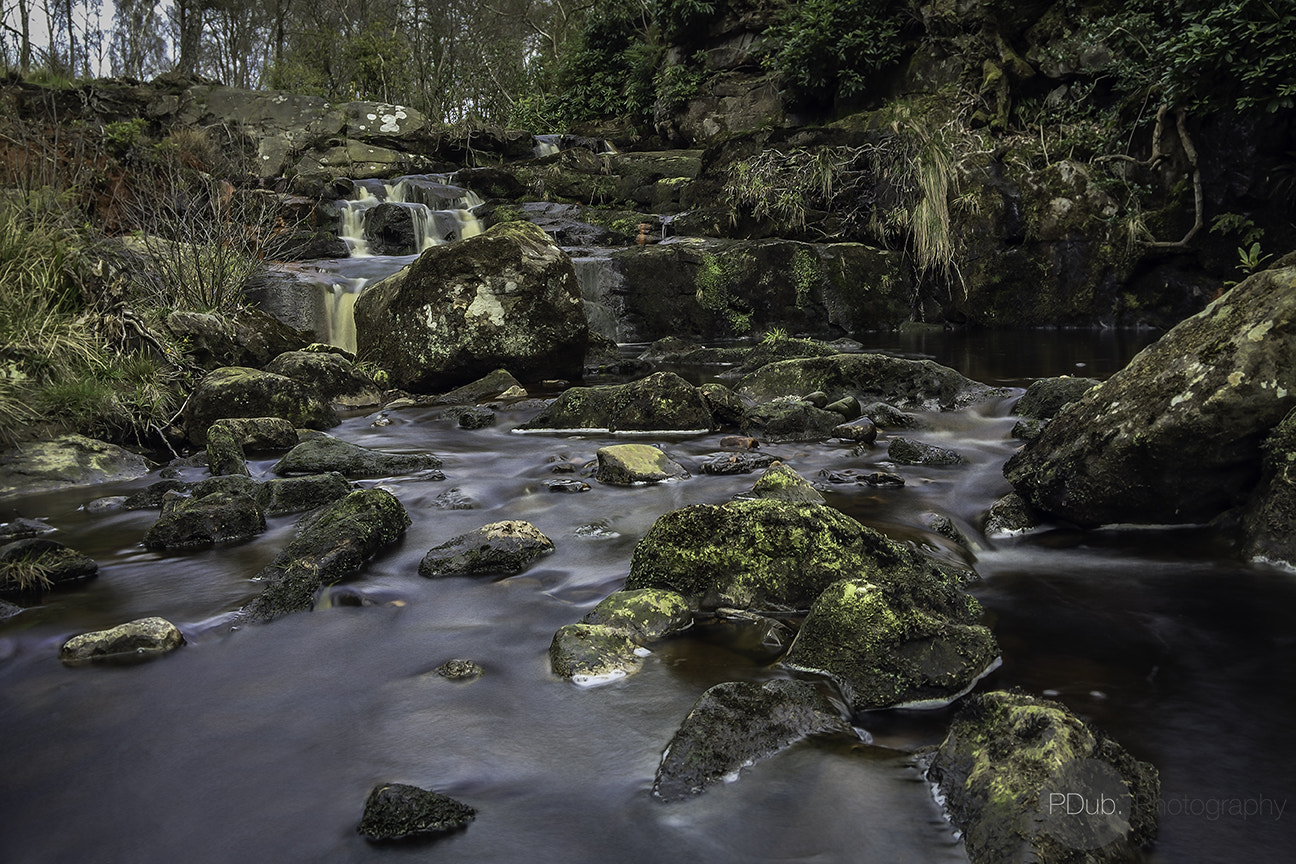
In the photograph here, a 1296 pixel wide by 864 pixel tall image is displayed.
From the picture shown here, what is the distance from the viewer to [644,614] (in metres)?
3.13

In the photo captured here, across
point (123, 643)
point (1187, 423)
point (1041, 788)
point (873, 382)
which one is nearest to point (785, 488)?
point (1187, 423)

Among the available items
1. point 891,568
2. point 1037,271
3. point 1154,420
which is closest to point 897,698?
point 891,568

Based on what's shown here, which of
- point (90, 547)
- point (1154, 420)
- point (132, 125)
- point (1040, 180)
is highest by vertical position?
point (132, 125)

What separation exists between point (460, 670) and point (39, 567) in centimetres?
212

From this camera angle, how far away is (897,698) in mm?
2594

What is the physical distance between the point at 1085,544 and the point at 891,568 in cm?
135

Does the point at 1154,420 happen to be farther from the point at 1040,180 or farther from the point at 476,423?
the point at 1040,180

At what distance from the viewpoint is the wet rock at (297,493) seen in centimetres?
478

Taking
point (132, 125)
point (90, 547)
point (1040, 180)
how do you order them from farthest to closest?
1. point (132, 125)
2. point (1040, 180)
3. point (90, 547)

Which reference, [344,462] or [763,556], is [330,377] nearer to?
[344,462]

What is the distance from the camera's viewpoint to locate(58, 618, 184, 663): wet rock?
306 centimetres

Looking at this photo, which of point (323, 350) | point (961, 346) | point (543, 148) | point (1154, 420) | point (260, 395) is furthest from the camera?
point (543, 148)

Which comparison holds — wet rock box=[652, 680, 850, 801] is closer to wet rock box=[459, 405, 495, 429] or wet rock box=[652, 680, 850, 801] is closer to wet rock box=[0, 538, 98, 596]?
wet rock box=[0, 538, 98, 596]

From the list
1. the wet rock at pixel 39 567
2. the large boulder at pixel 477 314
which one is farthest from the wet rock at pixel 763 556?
the large boulder at pixel 477 314
